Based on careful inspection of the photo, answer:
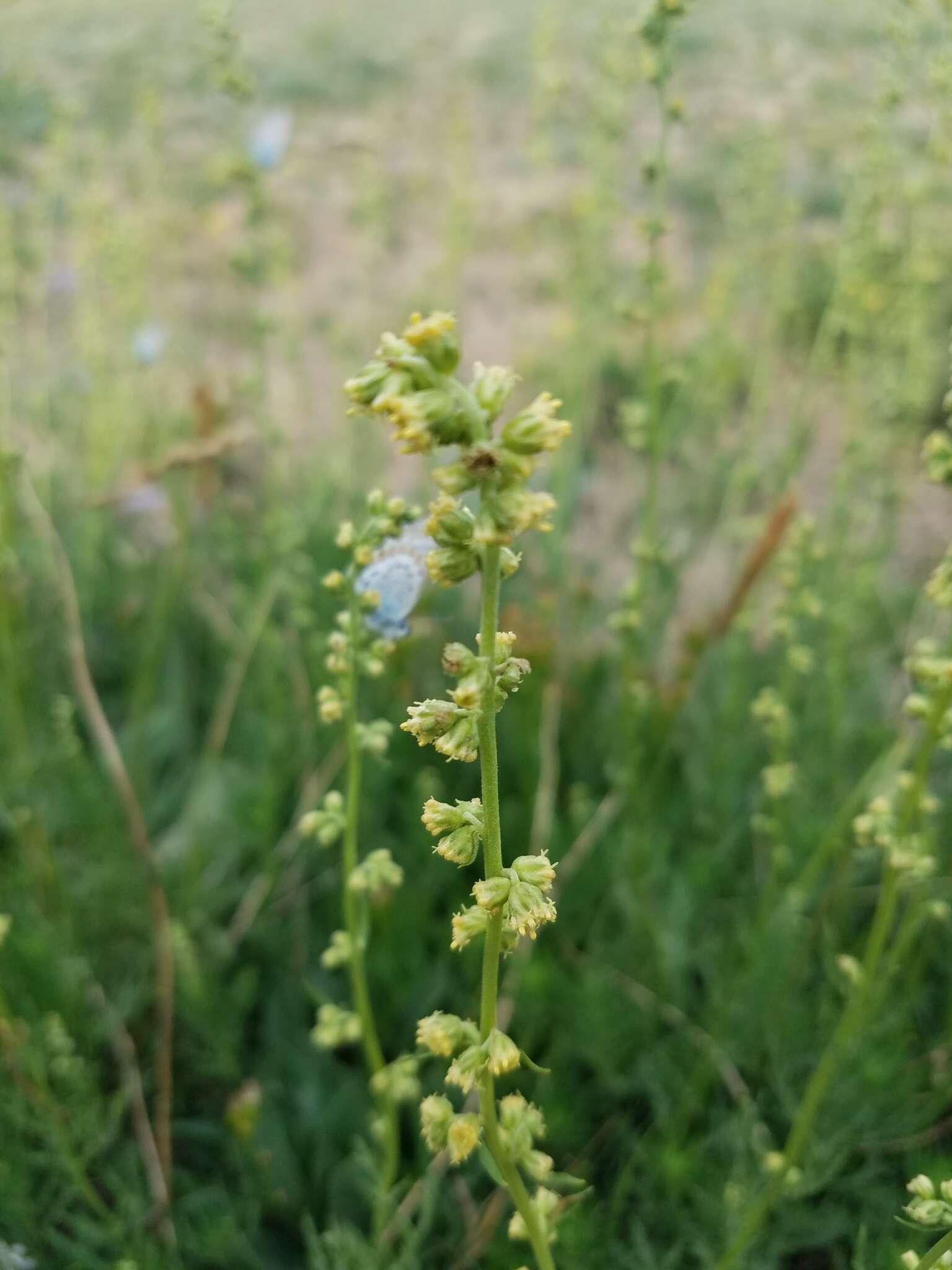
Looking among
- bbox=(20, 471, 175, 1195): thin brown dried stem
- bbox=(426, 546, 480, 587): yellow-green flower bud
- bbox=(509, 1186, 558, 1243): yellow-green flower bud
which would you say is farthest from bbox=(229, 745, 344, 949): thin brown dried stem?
bbox=(426, 546, 480, 587): yellow-green flower bud

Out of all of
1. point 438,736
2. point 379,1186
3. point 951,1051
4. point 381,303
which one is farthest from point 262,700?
point 381,303

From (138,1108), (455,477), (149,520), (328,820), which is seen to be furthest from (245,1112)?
(149,520)

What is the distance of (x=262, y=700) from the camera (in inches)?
136

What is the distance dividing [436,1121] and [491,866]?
0.34 meters

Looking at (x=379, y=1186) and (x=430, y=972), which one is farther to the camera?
(x=430, y=972)

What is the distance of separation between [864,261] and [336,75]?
731 centimetres

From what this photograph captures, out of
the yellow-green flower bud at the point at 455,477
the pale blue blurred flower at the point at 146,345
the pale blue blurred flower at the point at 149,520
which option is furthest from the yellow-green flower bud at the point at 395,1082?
the pale blue blurred flower at the point at 146,345

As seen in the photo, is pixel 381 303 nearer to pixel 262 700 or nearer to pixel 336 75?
pixel 262 700

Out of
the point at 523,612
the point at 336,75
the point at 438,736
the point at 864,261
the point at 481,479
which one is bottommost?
the point at 523,612

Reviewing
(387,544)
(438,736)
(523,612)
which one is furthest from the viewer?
(523,612)

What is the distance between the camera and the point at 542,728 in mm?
3277

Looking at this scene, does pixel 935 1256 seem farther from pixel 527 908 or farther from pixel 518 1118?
pixel 527 908

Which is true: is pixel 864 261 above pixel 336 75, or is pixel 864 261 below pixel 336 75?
below

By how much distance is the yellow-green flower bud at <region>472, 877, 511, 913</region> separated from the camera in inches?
40.0
